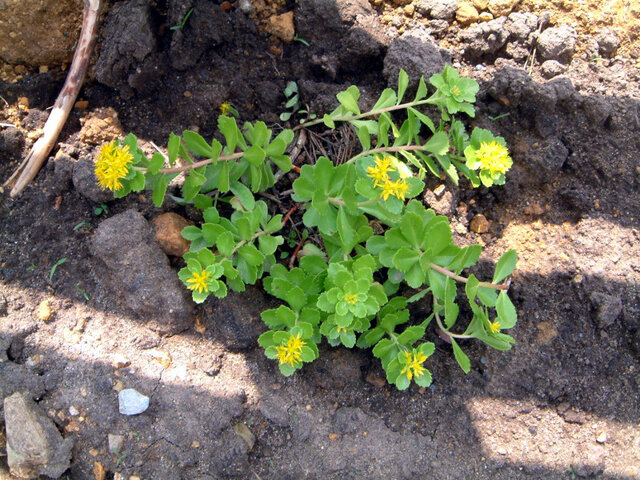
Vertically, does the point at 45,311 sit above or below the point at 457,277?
below

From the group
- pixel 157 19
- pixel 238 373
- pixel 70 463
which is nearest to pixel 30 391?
pixel 70 463

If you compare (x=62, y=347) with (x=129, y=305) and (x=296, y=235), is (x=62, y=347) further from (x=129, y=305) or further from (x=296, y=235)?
(x=296, y=235)

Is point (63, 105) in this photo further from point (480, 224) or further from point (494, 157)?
point (480, 224)

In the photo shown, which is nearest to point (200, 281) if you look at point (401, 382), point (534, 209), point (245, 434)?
point (245, 434)

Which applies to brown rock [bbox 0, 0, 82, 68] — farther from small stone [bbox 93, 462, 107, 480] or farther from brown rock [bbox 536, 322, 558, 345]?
brown rock [bbox 536, 322, 558, 345]

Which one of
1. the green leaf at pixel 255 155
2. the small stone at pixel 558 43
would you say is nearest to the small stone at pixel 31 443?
the green leaf at pixel 255 155
